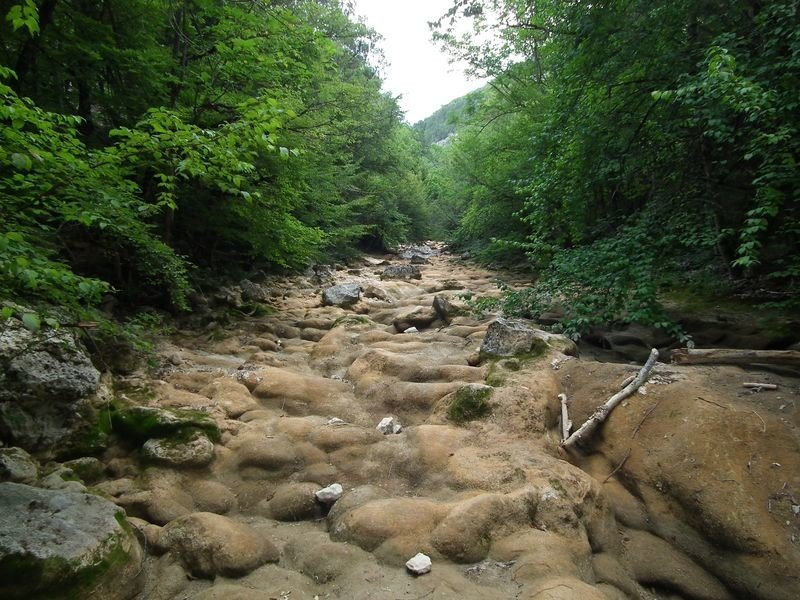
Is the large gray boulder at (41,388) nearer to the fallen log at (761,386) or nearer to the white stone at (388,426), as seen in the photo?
the white stone at (388,426)

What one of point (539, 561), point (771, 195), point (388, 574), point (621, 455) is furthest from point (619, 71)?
point (388, 574)

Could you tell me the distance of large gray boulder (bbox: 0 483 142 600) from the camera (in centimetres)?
226

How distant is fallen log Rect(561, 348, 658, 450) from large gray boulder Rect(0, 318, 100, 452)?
4.64 meters

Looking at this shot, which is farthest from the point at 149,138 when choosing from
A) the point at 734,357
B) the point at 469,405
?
the point at 734,357

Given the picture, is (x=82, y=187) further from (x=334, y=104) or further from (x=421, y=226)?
(x=421, y=226)

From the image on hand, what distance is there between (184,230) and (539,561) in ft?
28.8

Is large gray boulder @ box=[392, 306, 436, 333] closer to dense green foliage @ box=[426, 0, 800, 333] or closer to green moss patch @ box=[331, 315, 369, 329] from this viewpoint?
green moss patch @ box=[331, 315, 369, 329]

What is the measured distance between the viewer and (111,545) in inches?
103

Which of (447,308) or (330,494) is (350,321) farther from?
(330,494)

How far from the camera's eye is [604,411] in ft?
13.9

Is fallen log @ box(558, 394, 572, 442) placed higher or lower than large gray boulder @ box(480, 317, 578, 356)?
lower

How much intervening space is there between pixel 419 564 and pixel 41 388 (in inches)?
136

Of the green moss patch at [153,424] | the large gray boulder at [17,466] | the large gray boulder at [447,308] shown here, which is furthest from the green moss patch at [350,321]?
the large gray boulder at [17,466]

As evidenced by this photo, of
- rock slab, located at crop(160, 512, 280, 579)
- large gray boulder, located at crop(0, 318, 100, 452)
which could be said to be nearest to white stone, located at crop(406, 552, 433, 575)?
rock slab, located at crop(160, 512, 280, 579)
